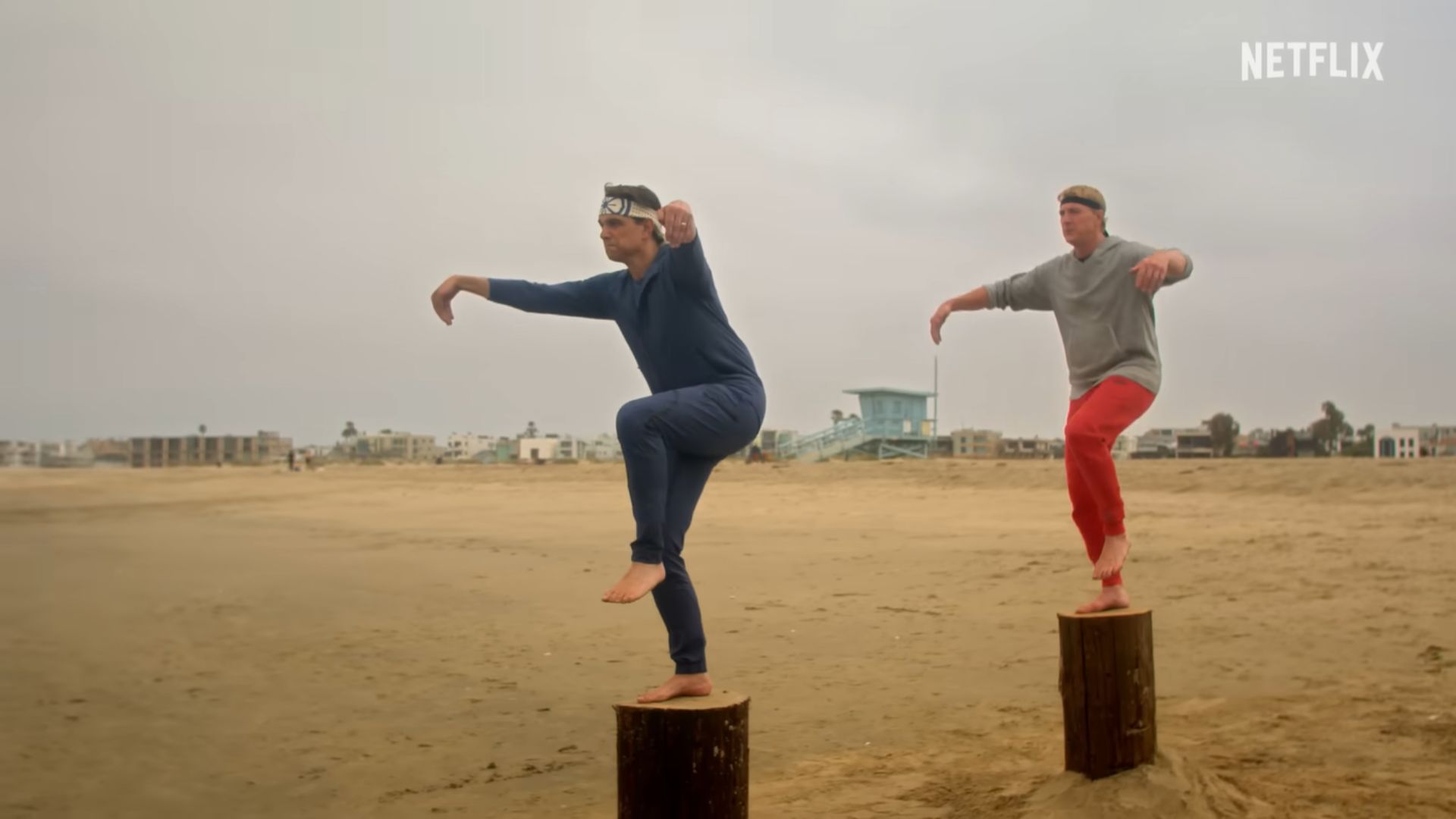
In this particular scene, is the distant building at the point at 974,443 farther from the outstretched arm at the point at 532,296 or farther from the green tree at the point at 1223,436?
the outstretched arm at the point at 532,296

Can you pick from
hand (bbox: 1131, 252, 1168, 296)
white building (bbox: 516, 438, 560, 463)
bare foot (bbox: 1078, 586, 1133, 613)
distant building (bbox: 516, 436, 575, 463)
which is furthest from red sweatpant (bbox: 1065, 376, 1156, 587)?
white building (bbox: 516, 438, 560, 463)

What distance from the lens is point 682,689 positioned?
4086 millimetres

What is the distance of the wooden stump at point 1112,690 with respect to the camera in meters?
4.86

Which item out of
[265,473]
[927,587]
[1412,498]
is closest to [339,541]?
[927,587]

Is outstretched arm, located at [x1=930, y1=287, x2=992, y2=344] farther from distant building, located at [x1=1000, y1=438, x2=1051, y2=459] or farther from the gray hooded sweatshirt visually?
distant building, located at [x1=1000, y1=438, x2=1051, y2=459]

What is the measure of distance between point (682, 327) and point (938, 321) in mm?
1591

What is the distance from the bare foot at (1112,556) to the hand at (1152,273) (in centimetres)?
109

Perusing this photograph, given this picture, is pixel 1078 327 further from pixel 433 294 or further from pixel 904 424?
pixel 904 424

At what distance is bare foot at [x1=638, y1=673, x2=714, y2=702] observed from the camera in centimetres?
405

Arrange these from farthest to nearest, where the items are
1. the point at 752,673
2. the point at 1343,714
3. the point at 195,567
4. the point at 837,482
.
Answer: the point at 837,482, the point at 195,567, the point at 752,673, the point at 1343,714

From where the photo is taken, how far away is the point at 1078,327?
16.0ft

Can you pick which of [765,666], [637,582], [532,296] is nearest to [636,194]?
[532,296]

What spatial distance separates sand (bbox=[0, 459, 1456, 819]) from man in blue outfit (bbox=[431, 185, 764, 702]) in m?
1.82

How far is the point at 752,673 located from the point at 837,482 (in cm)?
1924
